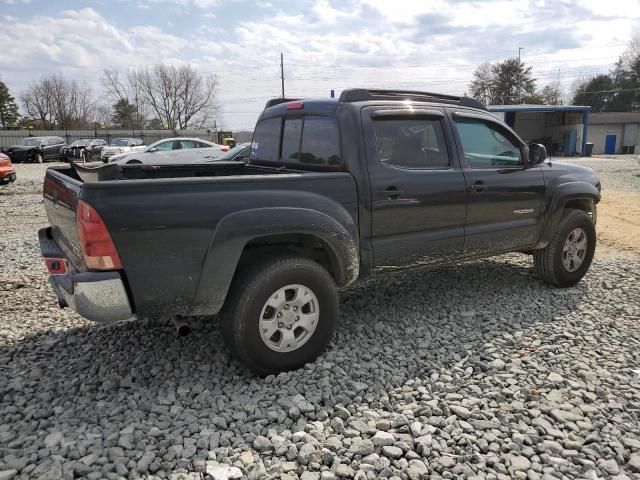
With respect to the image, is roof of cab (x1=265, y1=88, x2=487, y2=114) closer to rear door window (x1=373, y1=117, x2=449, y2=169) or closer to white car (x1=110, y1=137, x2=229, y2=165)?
rear door window (x1=373, y1=117, x2=449, y2=169)

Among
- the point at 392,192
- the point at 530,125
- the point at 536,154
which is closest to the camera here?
the point at 392,192

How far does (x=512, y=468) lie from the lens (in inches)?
101

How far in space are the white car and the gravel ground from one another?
45.6 feet

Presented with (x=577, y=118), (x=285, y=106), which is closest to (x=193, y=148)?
(x=285, y=106)

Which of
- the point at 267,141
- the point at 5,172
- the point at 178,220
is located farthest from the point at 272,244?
the point at 5,172

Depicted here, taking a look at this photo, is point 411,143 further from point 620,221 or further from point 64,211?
point 620,221

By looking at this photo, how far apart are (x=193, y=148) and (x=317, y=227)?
1669 cm

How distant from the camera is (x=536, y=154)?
495cm

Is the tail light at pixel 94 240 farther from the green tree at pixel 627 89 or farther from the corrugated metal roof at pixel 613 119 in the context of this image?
the green tree at pixel 627 89

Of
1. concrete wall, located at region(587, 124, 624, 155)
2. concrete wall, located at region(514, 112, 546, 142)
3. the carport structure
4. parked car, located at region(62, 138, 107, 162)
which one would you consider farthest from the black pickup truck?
concrete wall, located at region(587, 124, 624, 155)

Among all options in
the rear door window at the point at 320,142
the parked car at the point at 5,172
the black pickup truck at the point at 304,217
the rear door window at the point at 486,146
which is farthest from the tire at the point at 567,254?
the parked car at the point at 5,172

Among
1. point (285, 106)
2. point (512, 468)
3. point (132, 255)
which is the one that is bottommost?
point (512, 468)

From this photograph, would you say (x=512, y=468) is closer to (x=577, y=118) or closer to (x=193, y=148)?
(x=193, y=148)

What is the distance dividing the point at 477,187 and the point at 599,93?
245ft
